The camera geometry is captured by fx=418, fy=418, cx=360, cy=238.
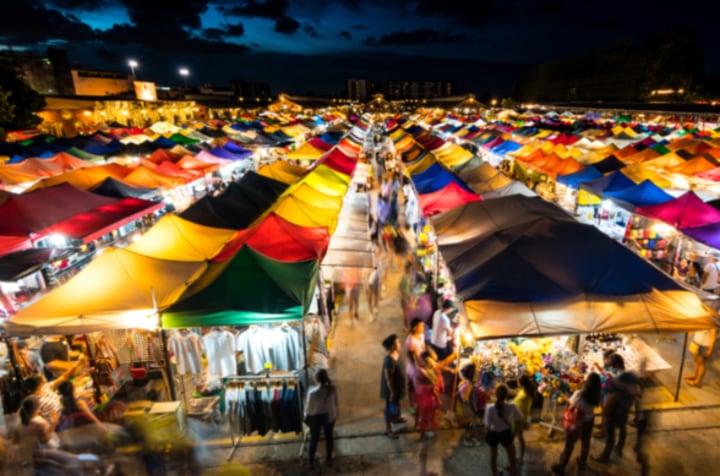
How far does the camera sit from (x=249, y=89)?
167 meters

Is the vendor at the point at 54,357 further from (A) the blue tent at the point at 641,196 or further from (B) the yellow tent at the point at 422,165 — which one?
(A) the blue tent at the point at 641,196

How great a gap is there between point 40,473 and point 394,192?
13.4 metres

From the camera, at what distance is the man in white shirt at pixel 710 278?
8.62 meters

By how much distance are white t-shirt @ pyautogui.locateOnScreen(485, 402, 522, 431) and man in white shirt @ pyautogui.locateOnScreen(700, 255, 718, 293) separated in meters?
6.85

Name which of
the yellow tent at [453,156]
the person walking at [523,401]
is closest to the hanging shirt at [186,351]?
the person walking at [523,401]

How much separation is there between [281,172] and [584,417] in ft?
39.0

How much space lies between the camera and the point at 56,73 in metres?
67.9

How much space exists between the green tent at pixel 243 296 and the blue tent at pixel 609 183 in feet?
33.1

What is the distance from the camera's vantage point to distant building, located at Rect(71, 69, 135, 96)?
71.6 metres

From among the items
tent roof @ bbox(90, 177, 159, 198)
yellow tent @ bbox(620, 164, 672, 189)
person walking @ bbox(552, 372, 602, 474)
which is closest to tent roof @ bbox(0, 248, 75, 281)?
tent roof @ bbox(90, 177, 159, 198)

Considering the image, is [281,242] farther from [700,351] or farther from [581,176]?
[581,176]

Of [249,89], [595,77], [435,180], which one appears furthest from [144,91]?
[249,89]

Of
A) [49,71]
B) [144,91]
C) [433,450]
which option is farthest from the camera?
[49,71]

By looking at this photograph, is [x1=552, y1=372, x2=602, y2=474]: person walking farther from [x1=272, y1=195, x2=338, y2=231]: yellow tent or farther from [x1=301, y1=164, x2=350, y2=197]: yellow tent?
[x1=301, y1=164, x2=350, y2=197]: yellow tent
